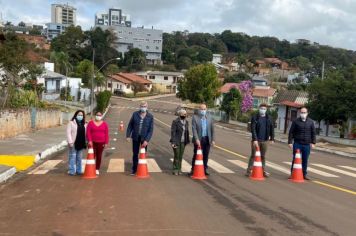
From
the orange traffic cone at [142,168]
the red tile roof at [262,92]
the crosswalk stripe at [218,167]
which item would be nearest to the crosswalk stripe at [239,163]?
the crosswalk stripe at [218,167]

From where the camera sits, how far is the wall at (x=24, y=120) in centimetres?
2350

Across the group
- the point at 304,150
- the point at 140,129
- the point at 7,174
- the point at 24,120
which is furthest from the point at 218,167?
the point at 24,120

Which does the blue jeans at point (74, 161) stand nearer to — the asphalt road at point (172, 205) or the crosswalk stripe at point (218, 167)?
the asphalt road at point (172, 205)

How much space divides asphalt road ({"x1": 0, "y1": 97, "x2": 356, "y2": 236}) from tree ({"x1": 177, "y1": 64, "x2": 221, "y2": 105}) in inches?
3123

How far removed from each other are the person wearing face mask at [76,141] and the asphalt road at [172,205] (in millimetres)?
458

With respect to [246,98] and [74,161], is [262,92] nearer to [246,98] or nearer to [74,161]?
[246,98]

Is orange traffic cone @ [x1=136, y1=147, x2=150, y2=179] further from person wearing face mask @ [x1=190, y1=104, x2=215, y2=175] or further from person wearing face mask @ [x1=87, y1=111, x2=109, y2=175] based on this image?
person wearing face mask @ [x1=190, y1=104, x2=215, y2=175]

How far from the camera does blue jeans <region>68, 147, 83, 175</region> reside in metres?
13.1

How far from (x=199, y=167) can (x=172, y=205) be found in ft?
12.1

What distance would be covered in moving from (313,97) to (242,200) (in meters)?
36.7

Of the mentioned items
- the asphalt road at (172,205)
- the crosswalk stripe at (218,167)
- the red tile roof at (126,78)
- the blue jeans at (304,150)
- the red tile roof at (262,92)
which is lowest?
the crosswalk stripe at (218,167)

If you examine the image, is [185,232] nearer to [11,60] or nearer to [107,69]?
[11,60]

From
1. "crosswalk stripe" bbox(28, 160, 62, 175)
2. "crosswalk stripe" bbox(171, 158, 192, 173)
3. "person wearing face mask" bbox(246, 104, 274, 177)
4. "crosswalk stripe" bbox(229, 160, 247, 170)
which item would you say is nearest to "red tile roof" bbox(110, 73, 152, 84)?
"crosswalk stripe" bbox(229, 160, 247, 170)

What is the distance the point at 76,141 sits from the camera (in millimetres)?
13188
